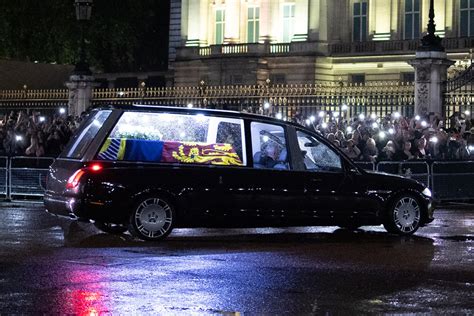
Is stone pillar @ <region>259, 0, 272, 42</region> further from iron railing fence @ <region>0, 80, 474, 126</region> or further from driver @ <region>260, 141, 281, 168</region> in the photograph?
driver @ <region>260, 141, 281, 168</region>

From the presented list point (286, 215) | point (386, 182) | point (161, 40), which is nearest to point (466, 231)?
point (386, 182)

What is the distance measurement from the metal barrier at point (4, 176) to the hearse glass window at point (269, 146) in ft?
29.0

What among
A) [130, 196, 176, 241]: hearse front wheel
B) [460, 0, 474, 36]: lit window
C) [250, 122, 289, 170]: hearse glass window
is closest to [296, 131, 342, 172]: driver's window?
[250, 122, 289, 170]: hearse glass window

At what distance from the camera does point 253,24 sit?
61.6m

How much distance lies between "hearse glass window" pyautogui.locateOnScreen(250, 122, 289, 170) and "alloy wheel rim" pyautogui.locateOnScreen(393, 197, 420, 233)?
1.80 m

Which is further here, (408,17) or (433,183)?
(408,17)

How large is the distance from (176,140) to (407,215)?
3.49 metres

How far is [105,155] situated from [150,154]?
59 centimetres

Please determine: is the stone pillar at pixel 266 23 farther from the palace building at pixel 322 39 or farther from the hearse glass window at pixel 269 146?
the hearse glass window at pixel 269 146

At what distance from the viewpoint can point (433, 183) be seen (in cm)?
2352

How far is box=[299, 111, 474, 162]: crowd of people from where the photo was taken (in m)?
24.3

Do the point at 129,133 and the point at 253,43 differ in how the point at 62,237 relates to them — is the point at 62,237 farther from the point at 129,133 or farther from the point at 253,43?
the point at 253,43

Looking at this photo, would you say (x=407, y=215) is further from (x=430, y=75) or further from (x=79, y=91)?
(x=79, y=91)

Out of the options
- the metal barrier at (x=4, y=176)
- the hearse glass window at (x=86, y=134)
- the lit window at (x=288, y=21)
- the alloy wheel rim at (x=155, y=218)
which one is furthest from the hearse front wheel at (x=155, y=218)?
the lit window at (x=288, y=21)
